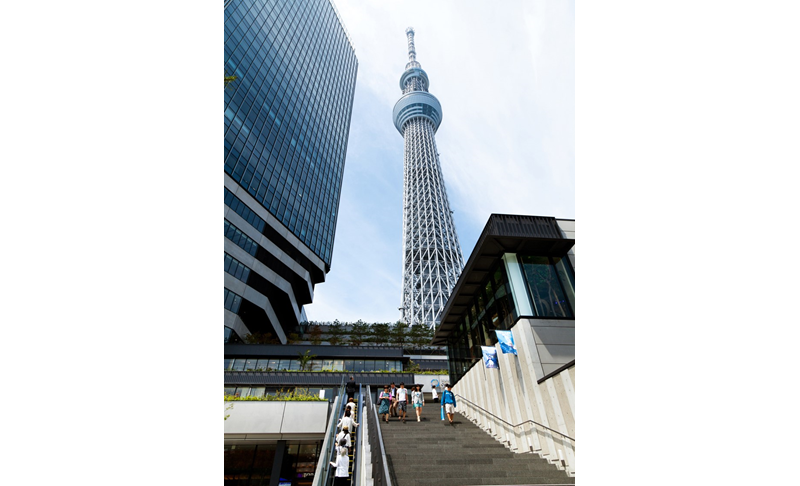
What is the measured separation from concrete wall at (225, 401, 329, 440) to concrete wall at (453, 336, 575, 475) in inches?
274

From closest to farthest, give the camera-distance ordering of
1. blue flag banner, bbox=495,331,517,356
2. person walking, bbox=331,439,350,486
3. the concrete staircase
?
the concrete staircase < person walking, bbox=331,439,350,486 < blue flag banner, bbox=495,331,517,356

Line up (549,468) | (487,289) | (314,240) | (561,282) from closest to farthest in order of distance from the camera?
(549,468) → (561,282) → (487,289) → (314,240)

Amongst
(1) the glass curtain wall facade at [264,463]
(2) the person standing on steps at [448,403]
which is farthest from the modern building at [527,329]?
(1) the glass curtain wall facade at [264,463]

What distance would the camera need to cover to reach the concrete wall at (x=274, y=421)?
16.1 metres

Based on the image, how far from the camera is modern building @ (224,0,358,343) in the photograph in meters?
43.4

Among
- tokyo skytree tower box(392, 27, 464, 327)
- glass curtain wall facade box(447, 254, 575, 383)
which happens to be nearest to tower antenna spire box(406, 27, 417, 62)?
tokyo skytree tower box(392, 27, 464, 327)

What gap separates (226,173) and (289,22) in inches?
1488

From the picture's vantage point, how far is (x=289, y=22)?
6538cm

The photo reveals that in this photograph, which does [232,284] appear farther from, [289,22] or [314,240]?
[289,22]

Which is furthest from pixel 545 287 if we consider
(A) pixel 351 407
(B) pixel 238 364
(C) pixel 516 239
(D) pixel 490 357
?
(B) pixel 238 364

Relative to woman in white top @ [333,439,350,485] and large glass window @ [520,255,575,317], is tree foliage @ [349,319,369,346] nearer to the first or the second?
large glass window @ [520,255,575,317]

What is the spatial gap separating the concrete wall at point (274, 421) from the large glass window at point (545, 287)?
10669 millimetres
